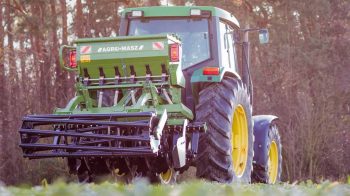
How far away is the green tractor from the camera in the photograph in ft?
25.8

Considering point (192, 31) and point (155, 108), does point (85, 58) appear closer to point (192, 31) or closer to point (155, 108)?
point (155, 108)

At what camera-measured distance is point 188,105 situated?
9.28 meters

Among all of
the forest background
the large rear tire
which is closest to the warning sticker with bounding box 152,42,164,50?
the large rear tire

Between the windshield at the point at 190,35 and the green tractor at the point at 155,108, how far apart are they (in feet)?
0.04

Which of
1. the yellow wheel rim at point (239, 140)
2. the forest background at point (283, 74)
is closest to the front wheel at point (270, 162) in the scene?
the yellow wheel rim at point (239, 140)

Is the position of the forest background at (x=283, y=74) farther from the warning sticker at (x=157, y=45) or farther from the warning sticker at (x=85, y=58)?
the warning sticker at (x=157, y=45)

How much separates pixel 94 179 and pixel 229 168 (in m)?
1.69

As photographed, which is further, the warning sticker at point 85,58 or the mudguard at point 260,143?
the mudguard at point 260,143

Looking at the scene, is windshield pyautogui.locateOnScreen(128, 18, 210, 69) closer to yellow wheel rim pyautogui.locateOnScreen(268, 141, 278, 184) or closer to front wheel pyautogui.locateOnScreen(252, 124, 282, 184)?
front wheel pyautogui.locateOnScreen(252, 124, 282, 184)

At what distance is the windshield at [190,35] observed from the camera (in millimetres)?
9516

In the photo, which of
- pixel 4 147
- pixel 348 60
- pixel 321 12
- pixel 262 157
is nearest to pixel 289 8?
pixel 321 12

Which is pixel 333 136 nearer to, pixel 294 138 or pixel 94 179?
pixel 294 138

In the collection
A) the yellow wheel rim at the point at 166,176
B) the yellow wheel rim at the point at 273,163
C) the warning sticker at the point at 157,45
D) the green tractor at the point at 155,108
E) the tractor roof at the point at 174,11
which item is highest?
the tractor roof at the point at 174,11

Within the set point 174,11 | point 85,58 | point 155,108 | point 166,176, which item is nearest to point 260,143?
point 166,176
